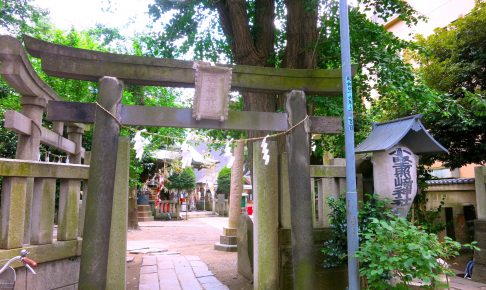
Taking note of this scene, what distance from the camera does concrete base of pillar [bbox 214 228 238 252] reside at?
12711mm

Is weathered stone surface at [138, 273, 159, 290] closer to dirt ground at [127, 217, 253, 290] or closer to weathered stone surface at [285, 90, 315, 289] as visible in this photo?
dirt ground at [127, 217, 253, 290]

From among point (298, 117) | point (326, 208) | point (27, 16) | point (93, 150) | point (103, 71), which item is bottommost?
point (326, 208)

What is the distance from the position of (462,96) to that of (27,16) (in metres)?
17.5

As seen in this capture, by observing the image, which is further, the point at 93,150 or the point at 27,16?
the point at 27,16

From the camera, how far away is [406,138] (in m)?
5.67

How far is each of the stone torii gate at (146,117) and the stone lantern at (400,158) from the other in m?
0.78

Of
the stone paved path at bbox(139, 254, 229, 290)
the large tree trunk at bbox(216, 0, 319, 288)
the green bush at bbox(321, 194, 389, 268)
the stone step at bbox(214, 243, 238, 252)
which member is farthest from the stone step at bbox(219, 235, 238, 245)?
the green bush at bbox(321, 194, 389, 268)

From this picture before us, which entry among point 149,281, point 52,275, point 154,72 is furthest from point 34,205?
point 149,281

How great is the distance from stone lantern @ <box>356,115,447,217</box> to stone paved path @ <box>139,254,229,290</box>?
12.3 ft

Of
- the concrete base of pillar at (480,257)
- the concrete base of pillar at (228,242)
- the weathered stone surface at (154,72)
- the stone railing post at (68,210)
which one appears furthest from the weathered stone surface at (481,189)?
the stone railing post at (68,210)

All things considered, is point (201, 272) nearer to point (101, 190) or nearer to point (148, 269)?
point (148, 269)

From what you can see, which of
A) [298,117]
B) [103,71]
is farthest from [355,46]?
[103,71]

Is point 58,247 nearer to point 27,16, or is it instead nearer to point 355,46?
point 355,46

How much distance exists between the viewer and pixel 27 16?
53.3ft
